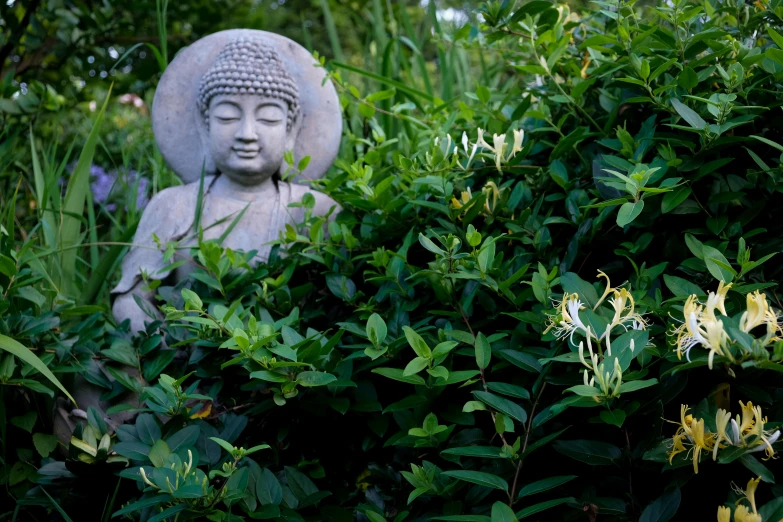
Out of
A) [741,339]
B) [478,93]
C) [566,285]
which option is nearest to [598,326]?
[566,285]

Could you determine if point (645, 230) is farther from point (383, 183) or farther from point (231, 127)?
point (231, 127)

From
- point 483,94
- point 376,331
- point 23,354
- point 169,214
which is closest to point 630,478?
point 376,331

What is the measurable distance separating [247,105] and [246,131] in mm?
93

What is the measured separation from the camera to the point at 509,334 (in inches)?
68.6

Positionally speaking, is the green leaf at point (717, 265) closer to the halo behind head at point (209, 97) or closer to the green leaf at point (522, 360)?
the green leaf at point (522, 360)

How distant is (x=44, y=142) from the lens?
4.35 meters

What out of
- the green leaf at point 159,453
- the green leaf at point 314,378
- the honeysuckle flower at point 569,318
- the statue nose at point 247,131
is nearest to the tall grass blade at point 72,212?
the statue nose at point 247,131

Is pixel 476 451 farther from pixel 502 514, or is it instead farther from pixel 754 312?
pixel 754 312

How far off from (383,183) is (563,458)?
2.66 ft

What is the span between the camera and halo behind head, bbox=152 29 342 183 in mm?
2660

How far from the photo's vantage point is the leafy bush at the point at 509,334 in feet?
4.51

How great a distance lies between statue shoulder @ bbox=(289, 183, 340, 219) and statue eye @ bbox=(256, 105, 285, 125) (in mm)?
236

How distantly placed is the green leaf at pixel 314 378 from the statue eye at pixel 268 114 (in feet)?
3.94

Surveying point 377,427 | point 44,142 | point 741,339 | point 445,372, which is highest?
point 741,339
